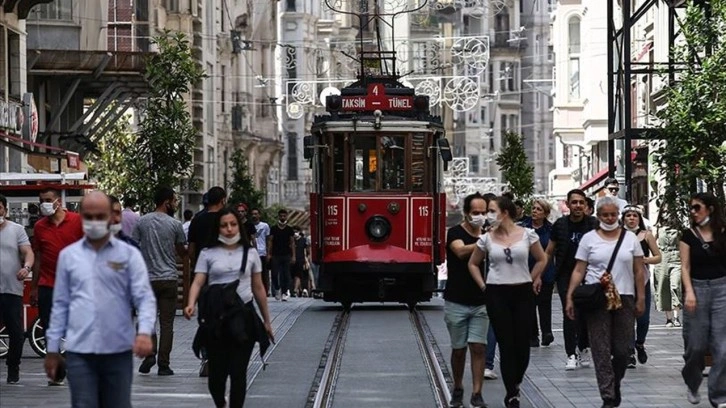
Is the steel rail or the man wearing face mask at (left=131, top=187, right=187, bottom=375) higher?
the man wearing face mask at (left=131, top=187, right=187, bottom=375)

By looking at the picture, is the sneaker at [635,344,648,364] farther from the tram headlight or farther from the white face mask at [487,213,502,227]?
the tram headlight

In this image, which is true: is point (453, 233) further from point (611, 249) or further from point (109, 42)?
point (109, 42)

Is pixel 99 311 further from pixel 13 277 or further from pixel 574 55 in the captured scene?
pixel 574 55

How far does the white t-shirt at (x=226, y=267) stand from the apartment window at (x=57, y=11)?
103ft

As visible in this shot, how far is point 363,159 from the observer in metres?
29.5

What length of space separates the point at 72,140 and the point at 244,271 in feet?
103

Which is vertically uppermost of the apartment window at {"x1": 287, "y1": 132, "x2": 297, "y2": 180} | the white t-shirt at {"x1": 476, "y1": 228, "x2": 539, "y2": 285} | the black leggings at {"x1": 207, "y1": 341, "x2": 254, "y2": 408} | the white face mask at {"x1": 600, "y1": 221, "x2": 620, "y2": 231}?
the apartment window at {"x1": 287, "y1": 132, "x2": 297, "y2": 180}

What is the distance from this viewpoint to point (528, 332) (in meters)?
14.6

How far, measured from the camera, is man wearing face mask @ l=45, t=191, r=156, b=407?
1004 centimetres

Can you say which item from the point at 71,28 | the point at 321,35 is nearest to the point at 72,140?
the point at 71,28

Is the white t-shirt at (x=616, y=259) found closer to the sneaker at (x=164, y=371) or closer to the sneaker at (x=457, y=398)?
the sneaker at (x=457, y=398)

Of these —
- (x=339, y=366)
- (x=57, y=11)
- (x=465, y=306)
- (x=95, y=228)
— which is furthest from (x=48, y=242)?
(x=57, y=11)

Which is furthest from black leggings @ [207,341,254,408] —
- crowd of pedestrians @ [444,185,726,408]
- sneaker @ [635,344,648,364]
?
sneaker @ [635,344,648,364]

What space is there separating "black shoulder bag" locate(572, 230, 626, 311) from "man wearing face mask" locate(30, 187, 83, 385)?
4768mm
